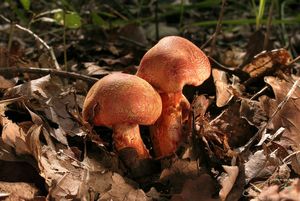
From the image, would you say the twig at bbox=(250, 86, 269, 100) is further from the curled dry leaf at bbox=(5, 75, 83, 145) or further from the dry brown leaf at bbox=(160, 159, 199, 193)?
the curled dry leaf at bbox=(5, 75, 83, 145)

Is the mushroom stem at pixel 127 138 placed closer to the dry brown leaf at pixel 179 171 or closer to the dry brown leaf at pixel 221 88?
the dry brown leaf at pixel 179 171

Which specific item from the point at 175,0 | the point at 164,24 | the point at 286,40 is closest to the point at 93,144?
the point at 286,40

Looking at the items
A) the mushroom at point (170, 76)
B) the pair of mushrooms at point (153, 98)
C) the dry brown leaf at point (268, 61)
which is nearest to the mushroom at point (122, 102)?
the pair of mushrooms at point (153, 98)

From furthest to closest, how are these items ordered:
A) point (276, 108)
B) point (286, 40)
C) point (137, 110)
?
point (286, 40) < point (276, 108) < point (137, 110)

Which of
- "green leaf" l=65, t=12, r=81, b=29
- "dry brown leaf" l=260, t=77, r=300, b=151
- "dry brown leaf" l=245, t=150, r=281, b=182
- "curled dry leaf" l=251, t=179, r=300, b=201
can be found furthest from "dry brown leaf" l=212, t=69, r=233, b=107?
"green leaf" l=65, t=12, r=81, b=29

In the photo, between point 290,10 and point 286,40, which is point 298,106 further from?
point 290,10

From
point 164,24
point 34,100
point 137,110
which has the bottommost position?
point 164,24

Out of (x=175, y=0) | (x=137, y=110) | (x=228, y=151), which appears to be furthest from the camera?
(x=175, y=0)
